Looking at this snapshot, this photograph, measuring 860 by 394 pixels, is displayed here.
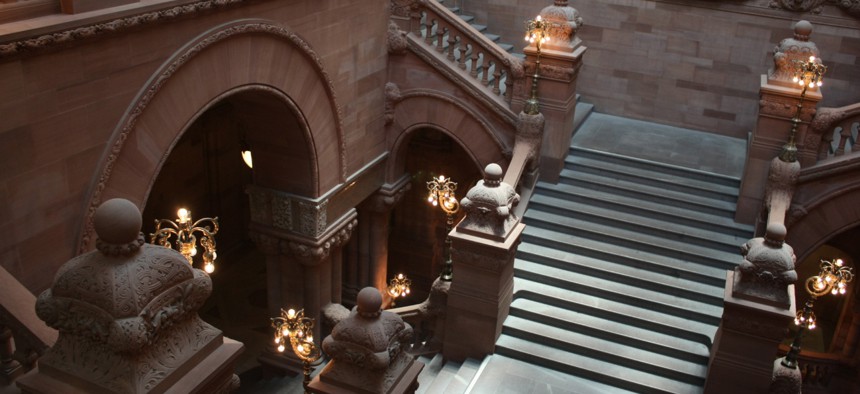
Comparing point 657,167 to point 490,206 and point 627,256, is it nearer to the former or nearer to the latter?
point 627,256

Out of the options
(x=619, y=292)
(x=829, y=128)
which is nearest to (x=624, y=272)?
(x=619, y=292)

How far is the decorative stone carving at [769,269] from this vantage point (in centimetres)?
957

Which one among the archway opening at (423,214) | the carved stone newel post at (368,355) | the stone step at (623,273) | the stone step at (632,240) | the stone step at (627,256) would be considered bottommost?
the archway opening at (423,214)

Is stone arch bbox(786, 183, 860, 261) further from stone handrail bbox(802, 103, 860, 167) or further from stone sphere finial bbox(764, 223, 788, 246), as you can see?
stone sphere finial bbox(764, 223, 788, 246)

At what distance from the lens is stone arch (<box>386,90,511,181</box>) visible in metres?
13.4

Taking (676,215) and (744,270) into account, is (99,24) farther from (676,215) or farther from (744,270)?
(676,215)

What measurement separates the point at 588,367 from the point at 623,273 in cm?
172

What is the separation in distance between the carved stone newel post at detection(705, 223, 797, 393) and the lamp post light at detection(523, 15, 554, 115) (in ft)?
13.3

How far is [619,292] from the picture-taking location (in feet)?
37.9

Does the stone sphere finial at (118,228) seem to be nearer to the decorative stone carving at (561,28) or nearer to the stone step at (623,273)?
the stone step at (623,273)

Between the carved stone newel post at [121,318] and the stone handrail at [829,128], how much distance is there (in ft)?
31.6

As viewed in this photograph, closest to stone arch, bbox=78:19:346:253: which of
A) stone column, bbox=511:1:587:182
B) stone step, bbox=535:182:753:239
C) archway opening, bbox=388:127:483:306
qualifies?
stone column, bbox=511:1:587:182

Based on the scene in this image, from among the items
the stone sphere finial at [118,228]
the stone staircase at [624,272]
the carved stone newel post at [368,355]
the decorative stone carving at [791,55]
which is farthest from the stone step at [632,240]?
the stone sphere finial at [118,228]

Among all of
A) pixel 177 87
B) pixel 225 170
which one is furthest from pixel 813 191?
pixel 225 170
